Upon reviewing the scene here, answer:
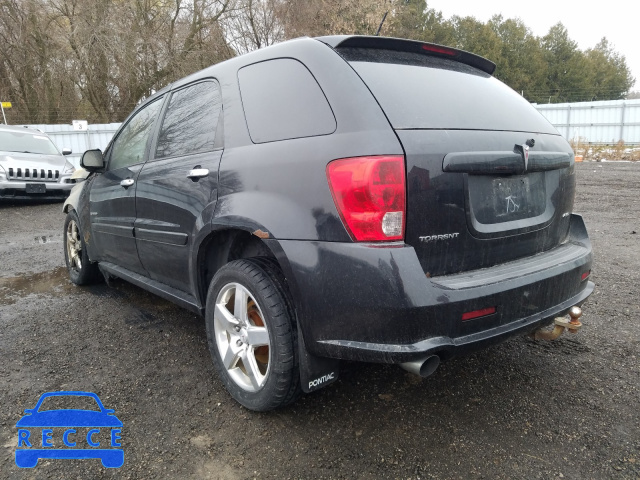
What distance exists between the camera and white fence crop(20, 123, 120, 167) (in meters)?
17.5

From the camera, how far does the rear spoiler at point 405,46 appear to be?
2.23 meters

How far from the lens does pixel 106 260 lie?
3939 mm

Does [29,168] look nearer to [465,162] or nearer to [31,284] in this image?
[31,284]

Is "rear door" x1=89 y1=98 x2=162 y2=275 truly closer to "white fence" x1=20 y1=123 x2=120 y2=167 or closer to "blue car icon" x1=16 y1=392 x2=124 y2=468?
"blue car icon" x1=16 y1=392 x2=124 y2=468

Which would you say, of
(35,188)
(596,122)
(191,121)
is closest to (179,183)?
(191,121)

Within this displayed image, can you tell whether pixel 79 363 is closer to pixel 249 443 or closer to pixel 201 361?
pixel 201 361

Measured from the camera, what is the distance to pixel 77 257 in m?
4.57

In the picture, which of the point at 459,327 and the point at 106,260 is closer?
the point at 459,327

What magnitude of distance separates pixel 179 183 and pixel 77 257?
2.45 m

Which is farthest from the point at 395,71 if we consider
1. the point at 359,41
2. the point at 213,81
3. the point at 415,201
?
the point at 213,81

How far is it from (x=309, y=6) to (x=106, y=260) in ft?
67.6

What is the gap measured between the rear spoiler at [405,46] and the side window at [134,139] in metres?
1.65

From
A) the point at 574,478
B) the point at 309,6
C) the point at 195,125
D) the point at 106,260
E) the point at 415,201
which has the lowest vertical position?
the point at 574,478

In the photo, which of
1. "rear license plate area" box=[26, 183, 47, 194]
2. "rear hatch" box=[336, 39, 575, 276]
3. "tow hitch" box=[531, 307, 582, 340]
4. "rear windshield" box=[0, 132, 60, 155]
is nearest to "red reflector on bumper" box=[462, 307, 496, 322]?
"rear hatch" box=[336, 39, 575, 276]
